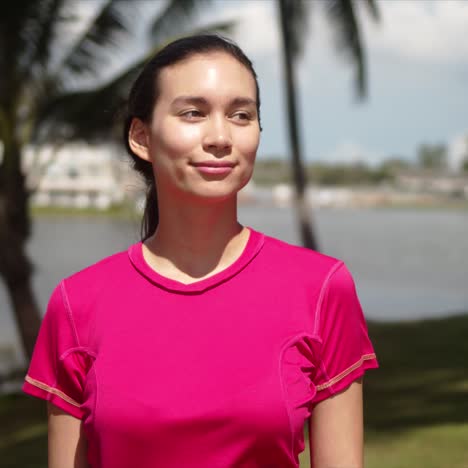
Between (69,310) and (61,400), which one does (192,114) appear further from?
(61,400)

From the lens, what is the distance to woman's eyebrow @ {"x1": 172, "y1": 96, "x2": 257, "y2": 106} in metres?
1.57

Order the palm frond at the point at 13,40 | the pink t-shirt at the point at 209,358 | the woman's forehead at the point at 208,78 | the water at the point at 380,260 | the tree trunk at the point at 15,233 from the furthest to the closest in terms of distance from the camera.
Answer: the water at the point at 380,260, the tree trunk at the point at 15,233, the palm frond at the point at 13,40, the woman's forehead at the point at 208,78, the pink t-shirt at the point at 209,358

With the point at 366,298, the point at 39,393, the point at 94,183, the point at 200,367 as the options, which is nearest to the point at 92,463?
the point at 39,393

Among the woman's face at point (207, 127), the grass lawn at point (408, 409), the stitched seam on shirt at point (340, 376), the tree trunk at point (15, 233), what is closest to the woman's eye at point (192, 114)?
the woman's face at point (207, 127)

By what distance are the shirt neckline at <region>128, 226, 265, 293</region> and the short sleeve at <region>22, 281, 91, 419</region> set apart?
0.51 feet

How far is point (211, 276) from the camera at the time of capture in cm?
160

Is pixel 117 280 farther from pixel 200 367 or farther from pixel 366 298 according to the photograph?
pixel 366 298

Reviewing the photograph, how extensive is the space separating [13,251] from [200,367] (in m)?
9.10

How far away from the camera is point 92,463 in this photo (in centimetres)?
162

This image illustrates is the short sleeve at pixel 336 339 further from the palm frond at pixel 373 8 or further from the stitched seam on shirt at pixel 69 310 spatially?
the palm frond at pixel 373 8

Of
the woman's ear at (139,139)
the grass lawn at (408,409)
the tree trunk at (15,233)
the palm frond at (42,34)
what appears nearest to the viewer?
the woman's ear at (139,139)

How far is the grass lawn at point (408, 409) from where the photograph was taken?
540 centimetres

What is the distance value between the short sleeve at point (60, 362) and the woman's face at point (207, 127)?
31 cm

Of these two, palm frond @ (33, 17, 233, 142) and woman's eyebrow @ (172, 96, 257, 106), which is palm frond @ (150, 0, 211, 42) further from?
woman's eyebrow @ (172, 96, 257, 106)
